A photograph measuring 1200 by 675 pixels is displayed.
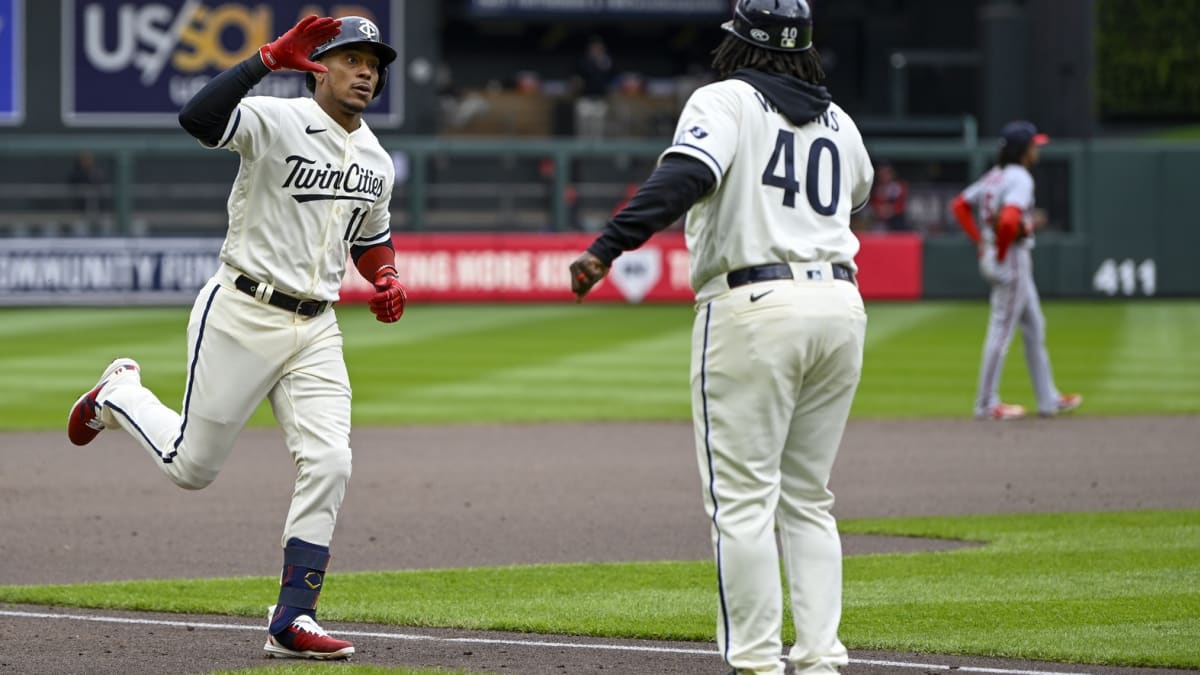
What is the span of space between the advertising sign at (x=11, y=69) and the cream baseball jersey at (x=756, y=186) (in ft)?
86.5

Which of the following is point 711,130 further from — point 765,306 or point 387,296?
point 387,296

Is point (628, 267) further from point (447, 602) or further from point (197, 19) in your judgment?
point (447, 602)

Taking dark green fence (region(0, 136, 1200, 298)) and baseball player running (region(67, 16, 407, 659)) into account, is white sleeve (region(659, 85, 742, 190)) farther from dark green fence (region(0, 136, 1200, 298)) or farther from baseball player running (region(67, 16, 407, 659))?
dark green fence (region(0, 136, 1200, 298))

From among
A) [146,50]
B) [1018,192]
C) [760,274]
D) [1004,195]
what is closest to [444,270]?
[146,50]

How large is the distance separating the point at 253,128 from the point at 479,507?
421cm

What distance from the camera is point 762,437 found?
5.21 m

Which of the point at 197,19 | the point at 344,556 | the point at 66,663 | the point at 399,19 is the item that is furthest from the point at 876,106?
the point at 66,663

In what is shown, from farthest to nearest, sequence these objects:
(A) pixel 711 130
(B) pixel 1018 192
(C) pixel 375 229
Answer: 1. (B) pixel 1018 192
2. (C) pixel 375 229
3. (A) pixel 711 130

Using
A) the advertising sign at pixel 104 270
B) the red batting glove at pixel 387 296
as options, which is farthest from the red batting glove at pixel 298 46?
the advertising sign at pixel 104 270

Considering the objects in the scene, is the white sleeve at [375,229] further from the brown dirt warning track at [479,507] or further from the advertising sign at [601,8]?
the advertising sign at [601,8]

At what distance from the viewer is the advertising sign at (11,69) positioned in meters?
29.6

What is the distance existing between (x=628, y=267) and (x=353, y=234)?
20.8 metres

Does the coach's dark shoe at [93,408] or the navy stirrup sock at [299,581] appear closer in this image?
the navy stirrup sock at [299,581]

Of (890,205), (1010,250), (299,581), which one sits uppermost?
(890,205)
